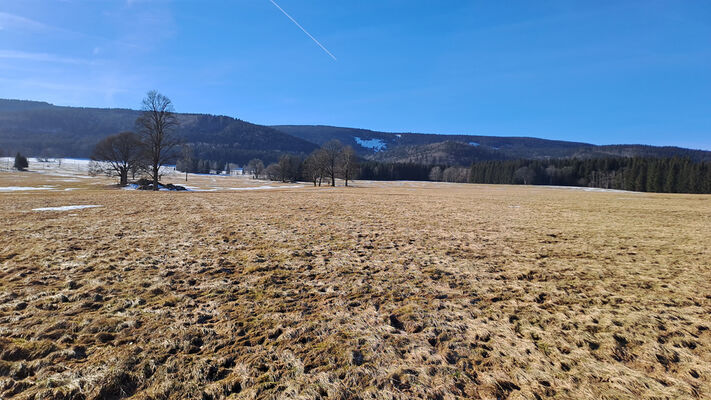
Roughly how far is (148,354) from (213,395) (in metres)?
1.27

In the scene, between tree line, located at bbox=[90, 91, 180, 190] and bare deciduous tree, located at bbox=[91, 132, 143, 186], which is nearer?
tree line, located at bbox=[90, 91, 180, 190]

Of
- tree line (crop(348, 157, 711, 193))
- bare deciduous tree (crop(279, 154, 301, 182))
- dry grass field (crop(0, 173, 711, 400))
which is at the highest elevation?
tree line (crop(348, 157, 711, 193))

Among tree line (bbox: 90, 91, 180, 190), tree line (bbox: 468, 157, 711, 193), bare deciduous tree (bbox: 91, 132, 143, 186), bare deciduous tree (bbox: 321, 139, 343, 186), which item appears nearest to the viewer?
tree line (bbox: 90, 91, 180, 190)

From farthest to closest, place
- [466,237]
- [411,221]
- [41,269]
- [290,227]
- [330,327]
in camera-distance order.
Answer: [411,221], [290,227], [466,237], [41,269], [330,327]

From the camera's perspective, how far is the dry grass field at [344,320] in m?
3.36

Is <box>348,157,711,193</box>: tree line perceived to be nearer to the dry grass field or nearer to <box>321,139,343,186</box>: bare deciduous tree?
<box>321,139,343,186</box>: bare deciduous tree

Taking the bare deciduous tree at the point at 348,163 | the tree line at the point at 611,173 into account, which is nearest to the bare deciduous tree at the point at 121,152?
the bare deciduous tree at the point at 348,163

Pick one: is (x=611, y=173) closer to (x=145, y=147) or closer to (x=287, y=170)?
(x=287, y=170)

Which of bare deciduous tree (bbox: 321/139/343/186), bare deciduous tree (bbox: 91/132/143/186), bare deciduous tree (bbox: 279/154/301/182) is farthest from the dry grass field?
bare deciduous tree (bbox: 279/154/301/182)

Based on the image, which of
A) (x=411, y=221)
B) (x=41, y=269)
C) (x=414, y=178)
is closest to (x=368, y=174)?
(x=414, y=178)

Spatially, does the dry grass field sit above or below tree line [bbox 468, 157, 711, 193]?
below

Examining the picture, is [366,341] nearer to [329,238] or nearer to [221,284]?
[221,284]

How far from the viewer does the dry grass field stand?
11.0 ft

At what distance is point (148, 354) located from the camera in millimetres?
3703
